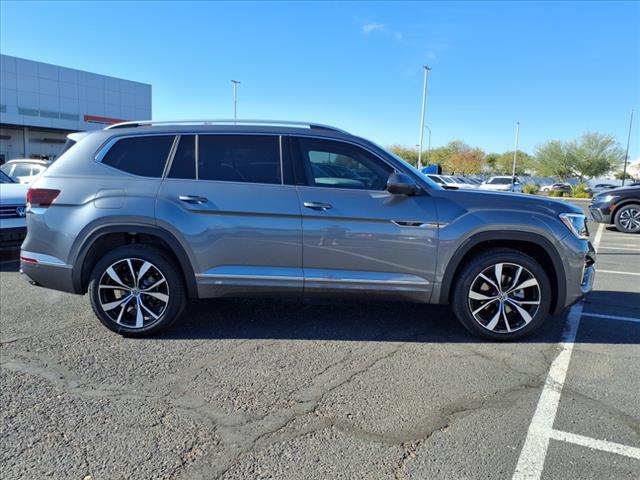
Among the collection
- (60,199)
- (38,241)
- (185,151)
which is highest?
(185,151)

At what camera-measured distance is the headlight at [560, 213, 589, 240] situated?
13.5 feet

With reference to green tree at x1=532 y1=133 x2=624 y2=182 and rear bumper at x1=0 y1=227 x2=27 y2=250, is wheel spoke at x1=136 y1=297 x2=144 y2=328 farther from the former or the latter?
green tree at x1=532 y1=133 x2=624 y2=182

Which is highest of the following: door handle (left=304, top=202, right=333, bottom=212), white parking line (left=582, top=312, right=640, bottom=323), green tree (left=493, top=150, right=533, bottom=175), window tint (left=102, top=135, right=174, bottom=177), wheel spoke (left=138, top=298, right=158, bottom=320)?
green tree (left=493, top=150, right=533, bottom=175)

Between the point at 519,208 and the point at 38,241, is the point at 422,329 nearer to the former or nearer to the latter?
the point at 519,208

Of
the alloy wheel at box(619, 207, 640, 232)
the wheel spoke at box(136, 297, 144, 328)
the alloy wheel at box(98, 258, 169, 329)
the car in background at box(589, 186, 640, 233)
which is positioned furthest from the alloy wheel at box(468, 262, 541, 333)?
the alloy wheel at box(619, 207, 640, 232)

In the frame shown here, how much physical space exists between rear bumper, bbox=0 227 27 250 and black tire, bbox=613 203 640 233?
14.4m

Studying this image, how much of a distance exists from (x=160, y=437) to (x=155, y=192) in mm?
2165

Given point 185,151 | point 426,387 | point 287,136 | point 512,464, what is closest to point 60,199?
point 185,151

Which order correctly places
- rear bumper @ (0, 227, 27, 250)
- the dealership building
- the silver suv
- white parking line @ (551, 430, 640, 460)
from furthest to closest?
the dealership building, rear bumper @ (0, 227, 27, 250), the silver suv, white parking line @ (551, 430, 640, 460)

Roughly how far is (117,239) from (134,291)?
0.54 metres

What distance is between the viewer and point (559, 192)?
39531mm

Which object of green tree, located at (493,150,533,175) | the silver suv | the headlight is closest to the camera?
the silver suv

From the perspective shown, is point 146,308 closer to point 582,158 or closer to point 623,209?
point 623,209

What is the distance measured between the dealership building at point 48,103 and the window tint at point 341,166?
45.2 meters
